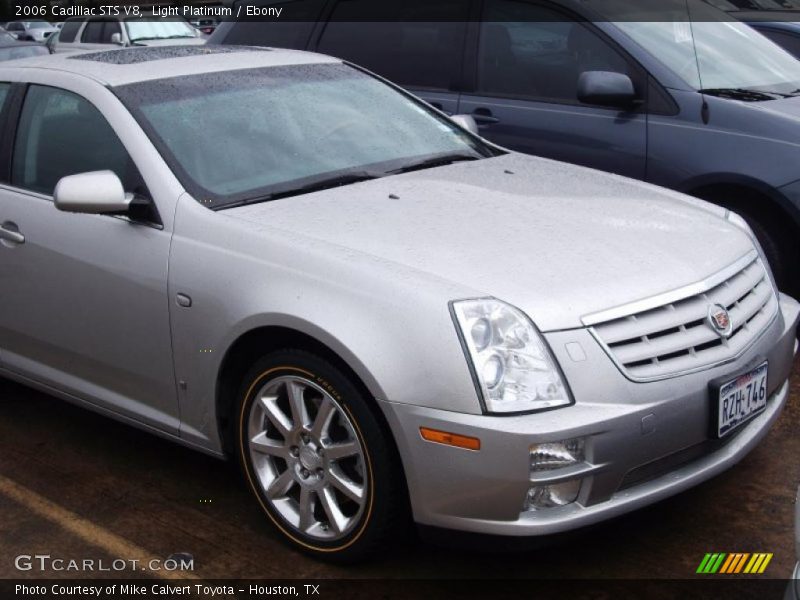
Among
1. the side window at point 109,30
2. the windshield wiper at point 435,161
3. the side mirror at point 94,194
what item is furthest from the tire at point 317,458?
the side window at point 109,30

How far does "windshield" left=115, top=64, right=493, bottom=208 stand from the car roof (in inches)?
2.6

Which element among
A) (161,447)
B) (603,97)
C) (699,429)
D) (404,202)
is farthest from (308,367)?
(603,97)

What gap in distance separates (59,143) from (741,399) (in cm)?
269

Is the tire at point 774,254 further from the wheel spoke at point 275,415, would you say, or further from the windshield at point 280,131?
the wheel spoke at point 275,415

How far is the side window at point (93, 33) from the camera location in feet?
68.4

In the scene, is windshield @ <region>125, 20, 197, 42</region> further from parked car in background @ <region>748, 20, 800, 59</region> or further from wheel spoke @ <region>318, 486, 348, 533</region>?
wheel spoke @ <region>318, 486, 348, 533</region>

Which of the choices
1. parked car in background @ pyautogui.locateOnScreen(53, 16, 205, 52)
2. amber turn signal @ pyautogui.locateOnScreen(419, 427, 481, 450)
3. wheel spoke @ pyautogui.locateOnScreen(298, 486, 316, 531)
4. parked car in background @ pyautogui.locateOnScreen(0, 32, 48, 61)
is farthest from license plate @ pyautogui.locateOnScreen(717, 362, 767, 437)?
parked car in background @ pyautogui.locateOnScreen(53, 16, 205, 52)

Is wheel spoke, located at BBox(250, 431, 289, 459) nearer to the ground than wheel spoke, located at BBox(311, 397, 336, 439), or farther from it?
nearer to the ground

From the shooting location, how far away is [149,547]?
368 centimetres

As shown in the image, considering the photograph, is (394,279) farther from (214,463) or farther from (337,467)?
(214,463)

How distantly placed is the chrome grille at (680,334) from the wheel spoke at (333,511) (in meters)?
0.94

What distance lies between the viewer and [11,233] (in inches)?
169

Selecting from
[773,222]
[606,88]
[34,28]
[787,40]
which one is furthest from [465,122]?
[34,28]

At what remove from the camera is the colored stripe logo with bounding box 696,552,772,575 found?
3.38 meters
